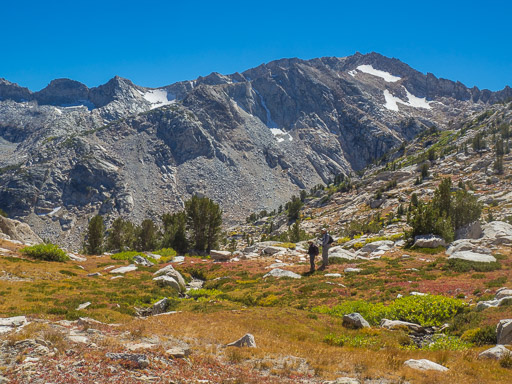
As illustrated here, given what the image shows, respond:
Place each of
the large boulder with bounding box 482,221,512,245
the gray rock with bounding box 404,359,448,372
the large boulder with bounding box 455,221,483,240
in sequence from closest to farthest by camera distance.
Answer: the gray rock with bounding box 404,359,448,372, the large boulder with bounding box 482,221,512,245, the large boulder with bounding box 455,221,483,240

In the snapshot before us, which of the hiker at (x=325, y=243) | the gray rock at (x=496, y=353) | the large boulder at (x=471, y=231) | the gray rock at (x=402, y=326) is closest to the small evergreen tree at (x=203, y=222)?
the hiker at (x=325, y=243)

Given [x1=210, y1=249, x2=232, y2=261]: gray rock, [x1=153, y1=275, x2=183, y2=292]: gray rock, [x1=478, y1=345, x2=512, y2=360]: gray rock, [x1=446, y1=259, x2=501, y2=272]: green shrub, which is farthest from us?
[x1=210, y1=249, x2=232, y2=261]: gray rock

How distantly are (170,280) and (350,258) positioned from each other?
716 inches

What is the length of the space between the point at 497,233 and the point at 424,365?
31380mm

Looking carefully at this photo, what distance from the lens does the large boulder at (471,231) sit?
1407 inches

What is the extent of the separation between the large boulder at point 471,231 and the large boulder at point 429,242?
592cm

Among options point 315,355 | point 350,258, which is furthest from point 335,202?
point 315,355

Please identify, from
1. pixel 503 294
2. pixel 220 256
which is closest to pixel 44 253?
pixel 220 256

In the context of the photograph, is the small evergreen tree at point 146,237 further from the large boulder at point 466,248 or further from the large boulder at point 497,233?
the large boulder at point 497,233

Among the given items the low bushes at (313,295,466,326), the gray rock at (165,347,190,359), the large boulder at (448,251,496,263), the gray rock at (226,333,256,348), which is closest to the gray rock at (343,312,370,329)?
the low bushes at (313,295,466,326)

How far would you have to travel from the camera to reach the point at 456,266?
22766 mm

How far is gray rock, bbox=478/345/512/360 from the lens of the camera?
9.19 meters

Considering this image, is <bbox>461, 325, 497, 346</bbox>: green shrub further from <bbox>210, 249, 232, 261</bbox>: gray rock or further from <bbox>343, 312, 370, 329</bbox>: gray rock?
<bbox>210, 249, 232, 261</bbox>: gray rock

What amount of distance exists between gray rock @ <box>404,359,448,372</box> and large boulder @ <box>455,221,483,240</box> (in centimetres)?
3278
